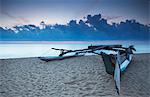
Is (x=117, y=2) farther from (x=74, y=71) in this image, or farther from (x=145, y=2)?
(x=74, y=71)

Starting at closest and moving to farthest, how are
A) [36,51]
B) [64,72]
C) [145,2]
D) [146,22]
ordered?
1. [64,72]
2. [145,2]
3. [146,22]
4. [36,51]

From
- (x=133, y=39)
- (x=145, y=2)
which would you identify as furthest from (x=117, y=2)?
(x=133, y=39)

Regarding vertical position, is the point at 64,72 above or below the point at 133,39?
below

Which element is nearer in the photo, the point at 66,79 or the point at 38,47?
the point at 66,79

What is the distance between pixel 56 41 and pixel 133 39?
3.93ft

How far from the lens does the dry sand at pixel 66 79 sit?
A: 1977 mm

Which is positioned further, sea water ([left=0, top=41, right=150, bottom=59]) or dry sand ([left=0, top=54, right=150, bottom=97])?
sea water ([left=0, top=41, right=150, bottom=59])

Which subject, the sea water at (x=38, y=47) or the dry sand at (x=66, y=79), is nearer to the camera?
the dry sand at (x=66, y=79)

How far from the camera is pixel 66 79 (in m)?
2.38

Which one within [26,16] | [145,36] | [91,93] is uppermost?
[26,16]

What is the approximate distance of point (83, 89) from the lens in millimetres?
2059

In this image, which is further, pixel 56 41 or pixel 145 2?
pixel 56 41

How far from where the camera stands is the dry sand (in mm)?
1977

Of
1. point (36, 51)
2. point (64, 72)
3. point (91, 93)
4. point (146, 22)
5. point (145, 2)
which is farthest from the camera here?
point (36, 51)
